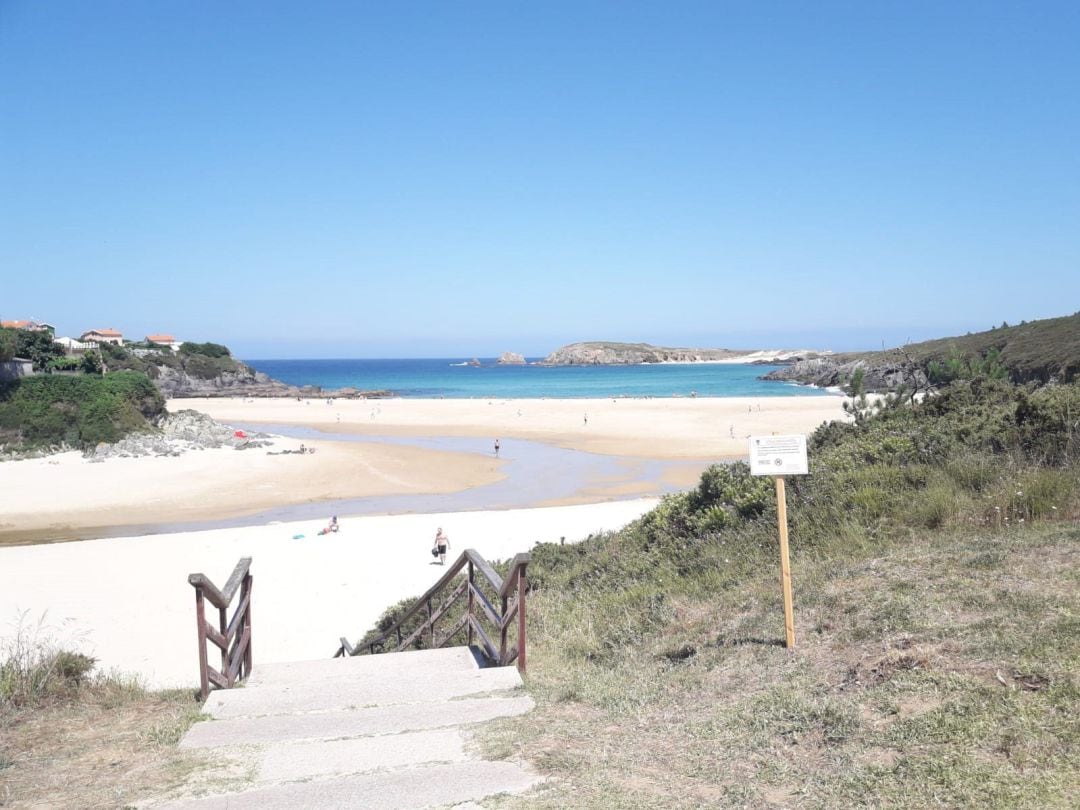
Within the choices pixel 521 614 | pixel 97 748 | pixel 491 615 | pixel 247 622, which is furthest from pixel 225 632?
pixel 521 614

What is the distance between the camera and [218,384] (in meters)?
83.4

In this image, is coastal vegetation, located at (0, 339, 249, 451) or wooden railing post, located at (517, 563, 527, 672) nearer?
wooden railing post, located at (517, 563, 527, 672)

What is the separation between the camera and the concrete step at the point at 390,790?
3.81 meters

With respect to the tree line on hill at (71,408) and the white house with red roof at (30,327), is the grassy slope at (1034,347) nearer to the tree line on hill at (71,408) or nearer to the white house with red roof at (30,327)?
the tree line on hill at (71,408)

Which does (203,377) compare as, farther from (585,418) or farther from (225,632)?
(225,632)

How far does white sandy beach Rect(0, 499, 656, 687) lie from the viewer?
11.4 m

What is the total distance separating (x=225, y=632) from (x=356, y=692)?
1.42 metres

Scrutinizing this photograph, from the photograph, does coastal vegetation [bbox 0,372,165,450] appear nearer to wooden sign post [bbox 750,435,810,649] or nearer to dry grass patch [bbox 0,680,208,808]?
dry grass patch [bbox 0,680,208,808]

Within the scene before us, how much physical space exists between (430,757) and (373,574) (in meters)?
11.3

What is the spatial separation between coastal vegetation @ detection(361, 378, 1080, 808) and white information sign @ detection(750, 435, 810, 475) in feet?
3.83

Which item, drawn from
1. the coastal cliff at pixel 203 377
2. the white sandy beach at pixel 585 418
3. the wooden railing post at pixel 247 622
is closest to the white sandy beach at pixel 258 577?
the wooden railing post at pixel 247 622

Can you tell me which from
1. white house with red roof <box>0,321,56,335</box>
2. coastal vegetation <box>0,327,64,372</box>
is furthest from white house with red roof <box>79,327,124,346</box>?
coastal vegetation <box>0,327,64,372</box>

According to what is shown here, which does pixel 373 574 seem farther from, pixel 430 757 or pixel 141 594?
pixel 430 757

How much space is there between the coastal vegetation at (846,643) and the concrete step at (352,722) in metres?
0.27
